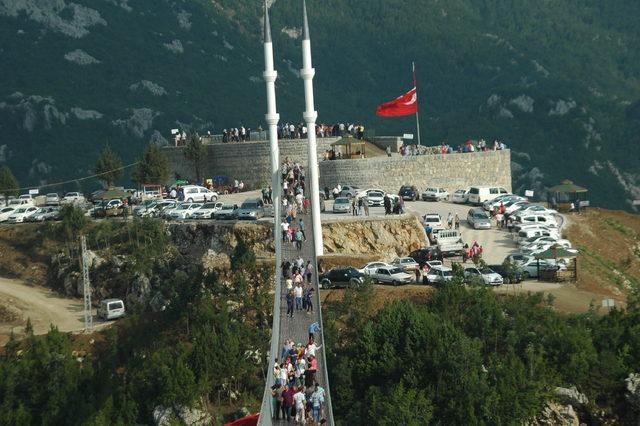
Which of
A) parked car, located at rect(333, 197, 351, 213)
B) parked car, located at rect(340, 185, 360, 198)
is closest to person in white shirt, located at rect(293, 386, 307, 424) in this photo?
parked car, located at rect(333, 197, 351, 213)

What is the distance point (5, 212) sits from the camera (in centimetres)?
8038

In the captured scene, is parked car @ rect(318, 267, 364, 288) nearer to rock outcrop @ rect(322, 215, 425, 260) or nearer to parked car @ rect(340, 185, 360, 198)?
rock outcrop @ rect(322, 215, 425, 260)

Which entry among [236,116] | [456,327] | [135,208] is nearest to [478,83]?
[236,116]

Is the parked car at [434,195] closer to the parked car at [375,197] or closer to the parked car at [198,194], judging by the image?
the parked car at [375,197]

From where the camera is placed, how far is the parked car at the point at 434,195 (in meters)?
77.1

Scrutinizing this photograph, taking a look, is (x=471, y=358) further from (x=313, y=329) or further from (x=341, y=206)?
(x=341, y=206)

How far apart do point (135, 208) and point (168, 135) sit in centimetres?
4330

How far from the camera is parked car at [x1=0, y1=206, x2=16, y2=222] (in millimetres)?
79562

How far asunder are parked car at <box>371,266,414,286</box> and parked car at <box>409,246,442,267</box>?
11.5 feet

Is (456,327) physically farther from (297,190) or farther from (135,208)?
(135,208)

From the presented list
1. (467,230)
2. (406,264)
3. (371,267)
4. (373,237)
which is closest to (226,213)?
(373,237)

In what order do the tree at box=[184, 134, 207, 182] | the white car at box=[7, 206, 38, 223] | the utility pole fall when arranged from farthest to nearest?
the tree at box=[184, 134, 207, 182]
the white car at box=[7, 206, 38, 223]
the utility pole

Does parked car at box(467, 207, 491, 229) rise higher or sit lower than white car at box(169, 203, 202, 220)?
lower

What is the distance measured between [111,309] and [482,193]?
2058 centimetres
